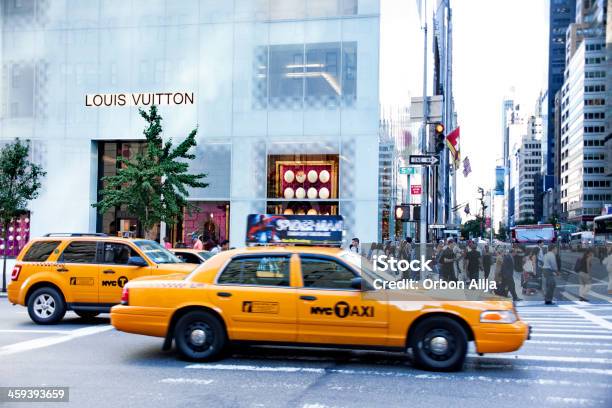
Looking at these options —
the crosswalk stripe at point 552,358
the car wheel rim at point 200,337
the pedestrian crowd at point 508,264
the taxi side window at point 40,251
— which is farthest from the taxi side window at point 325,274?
the taxi side window at point 40,251

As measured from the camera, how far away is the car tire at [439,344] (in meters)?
7.85

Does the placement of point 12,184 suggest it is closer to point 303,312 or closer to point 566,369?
point 303,312

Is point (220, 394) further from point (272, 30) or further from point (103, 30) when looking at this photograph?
point (103, 30)

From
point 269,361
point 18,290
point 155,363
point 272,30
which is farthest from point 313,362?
point 272,30

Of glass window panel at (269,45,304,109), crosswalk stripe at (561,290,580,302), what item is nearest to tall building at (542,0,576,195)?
glass window panel at (269,45,304,109)

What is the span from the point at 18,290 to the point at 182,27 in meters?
19.3

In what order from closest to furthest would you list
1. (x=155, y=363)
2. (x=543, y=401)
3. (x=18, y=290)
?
(x=543, y=401)
(x=155, y=363)
(x=18, y=290)

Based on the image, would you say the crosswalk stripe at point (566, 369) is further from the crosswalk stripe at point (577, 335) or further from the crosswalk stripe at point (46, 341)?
the crosswalk stripe at point (46, 341)

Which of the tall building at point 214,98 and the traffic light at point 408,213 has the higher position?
the tall building at point 214,98

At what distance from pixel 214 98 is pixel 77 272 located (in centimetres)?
1742

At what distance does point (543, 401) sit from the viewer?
658cm

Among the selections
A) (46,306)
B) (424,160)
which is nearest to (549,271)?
(424,160)

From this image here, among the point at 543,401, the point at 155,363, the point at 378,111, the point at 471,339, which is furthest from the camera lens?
the point at 378,111

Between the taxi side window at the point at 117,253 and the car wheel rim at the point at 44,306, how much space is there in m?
1.32
